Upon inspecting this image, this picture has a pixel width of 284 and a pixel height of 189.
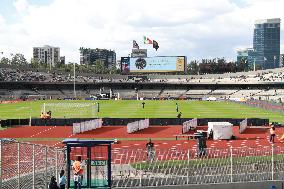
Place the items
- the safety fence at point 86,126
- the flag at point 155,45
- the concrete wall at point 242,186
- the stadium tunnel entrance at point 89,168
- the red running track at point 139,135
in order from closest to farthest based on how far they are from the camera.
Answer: the stadium tunnel entrance at point 89,168 < the concrete wall at point 242,186 < the red running track at point 139,135 < the safety fence at point 86,126 < the flag at point 155,45

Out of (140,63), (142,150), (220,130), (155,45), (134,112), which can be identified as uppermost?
(155,45)

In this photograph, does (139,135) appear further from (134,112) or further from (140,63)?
(140,63)

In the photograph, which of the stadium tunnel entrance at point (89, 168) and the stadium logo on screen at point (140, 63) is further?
the stadium logo on screen at point (140, 63)

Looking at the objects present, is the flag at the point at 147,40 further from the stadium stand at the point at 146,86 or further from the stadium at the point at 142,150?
the stadium at the point at 142,150

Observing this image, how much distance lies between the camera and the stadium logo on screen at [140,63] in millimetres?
138500

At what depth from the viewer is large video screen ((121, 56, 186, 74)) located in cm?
13800

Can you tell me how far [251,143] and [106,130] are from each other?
58.5ft

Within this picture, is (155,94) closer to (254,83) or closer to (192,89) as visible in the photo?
(192,89)

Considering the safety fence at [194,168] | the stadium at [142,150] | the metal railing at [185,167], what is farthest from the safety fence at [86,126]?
the safety fence at [194,168]

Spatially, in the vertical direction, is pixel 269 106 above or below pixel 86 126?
above

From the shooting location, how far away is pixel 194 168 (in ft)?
68.6

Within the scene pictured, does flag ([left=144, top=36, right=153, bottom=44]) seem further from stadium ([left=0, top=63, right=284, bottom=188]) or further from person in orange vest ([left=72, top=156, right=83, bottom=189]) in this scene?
person in orange vest ([left=72, top=156, right=83, bottom=189])

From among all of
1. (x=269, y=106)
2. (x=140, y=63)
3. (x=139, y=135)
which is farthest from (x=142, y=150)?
(x=140, y=63)

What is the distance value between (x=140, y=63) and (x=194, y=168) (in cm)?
11830
